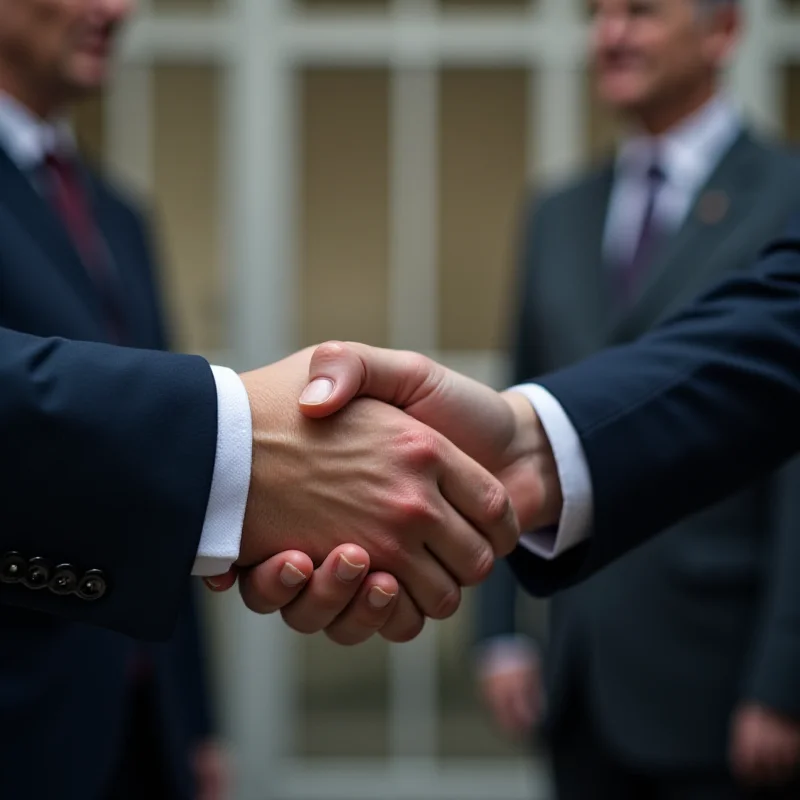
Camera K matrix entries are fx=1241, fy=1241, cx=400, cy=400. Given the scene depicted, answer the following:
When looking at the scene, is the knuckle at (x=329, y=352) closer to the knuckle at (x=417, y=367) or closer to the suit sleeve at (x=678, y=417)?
the knuckle at (x=417, y=367)

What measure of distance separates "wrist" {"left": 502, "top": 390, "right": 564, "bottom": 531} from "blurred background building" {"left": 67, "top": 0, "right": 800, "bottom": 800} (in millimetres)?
2028

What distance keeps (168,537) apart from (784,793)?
137 centimetres

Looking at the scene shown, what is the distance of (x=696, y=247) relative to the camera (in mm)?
2082

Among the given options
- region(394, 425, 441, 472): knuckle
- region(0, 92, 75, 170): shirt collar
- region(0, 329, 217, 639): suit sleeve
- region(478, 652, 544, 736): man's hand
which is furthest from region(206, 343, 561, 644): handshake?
region(478, 652, 544, 736): man's hand

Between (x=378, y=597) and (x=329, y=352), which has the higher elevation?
(x=329, y=352)

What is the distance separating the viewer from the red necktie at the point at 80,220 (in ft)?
6.33

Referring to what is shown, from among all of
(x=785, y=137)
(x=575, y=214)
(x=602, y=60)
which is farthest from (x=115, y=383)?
(x=785, y=137)

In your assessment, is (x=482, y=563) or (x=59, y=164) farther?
(x=59, y=164)

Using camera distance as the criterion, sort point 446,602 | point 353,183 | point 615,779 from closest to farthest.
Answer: point 446,602 → point 615,779 → point 353,183

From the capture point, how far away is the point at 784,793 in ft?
6.79

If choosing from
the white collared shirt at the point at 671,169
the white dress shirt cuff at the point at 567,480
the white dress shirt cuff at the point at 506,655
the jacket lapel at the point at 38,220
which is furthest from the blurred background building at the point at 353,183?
the white dress shirt cuff at the point at 567,480

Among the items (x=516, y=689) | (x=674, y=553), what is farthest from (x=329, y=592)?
(x=516, y=689)

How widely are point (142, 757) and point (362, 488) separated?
837mm

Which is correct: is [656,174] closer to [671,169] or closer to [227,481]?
[671,169]
